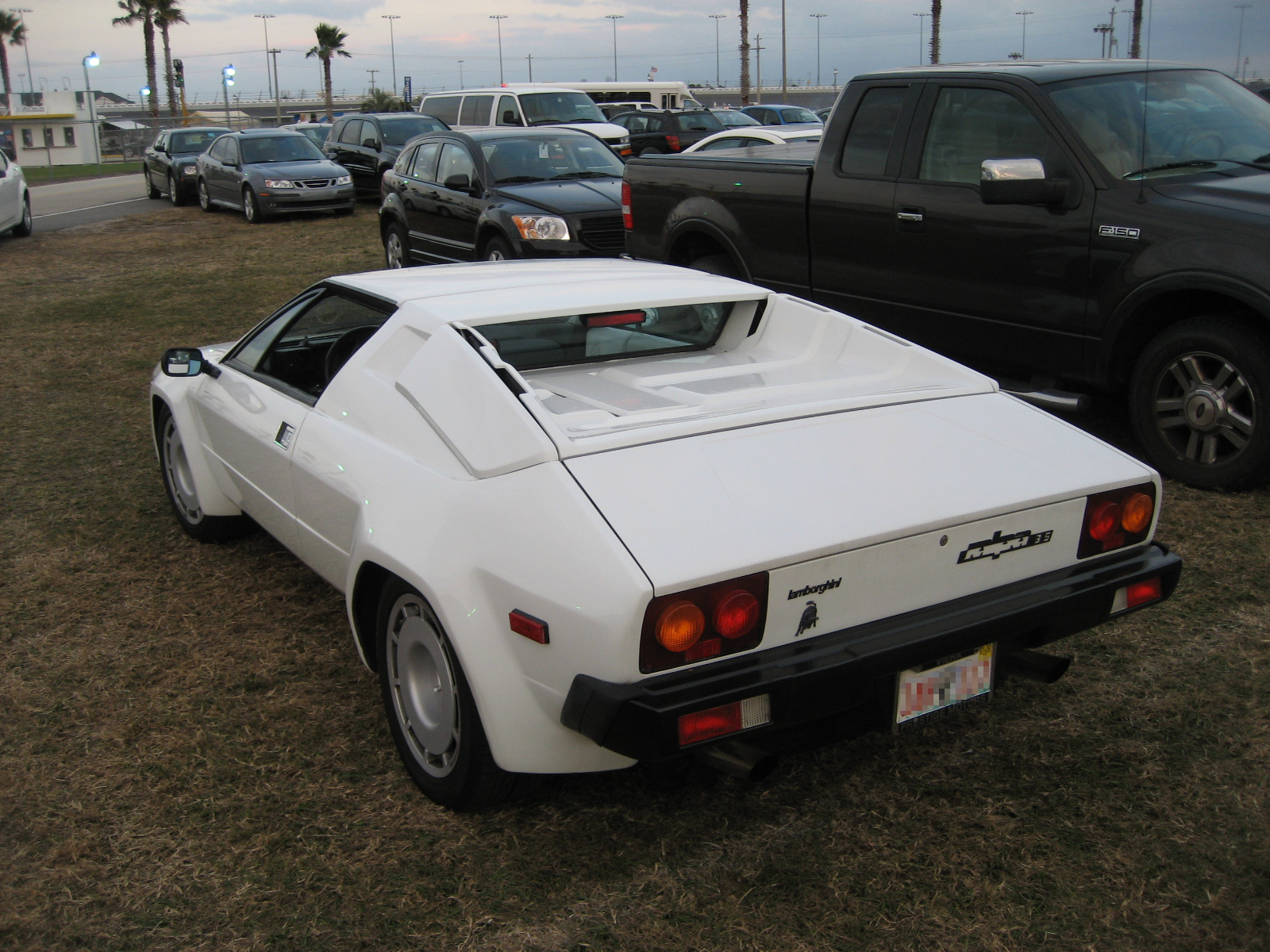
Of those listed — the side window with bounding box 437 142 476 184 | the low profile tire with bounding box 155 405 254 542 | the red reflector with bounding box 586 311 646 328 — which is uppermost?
the side window with bounding box 437 142 476 184

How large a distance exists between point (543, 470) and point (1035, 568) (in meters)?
1.29

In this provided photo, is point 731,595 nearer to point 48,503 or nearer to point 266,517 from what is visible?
point 266,517

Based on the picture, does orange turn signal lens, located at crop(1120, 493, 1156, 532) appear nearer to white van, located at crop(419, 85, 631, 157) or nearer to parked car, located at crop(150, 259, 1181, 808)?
parked car, located at crop(150, 259, 1181, 808)

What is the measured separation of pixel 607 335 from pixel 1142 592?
6.13 feet

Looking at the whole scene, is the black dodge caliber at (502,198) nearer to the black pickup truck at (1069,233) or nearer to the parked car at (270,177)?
Result: the black pickup truck at (1069,233)

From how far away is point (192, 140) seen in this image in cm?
2395

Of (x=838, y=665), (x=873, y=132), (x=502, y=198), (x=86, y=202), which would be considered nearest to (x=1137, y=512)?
(x=838, y=665)

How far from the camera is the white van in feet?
59.5

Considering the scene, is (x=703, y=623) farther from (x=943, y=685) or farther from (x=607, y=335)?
(x=607, y=335)

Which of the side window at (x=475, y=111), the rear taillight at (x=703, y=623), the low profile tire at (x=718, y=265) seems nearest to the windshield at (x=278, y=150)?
the side window at (x=475, y=111)

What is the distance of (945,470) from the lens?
287 centimetres

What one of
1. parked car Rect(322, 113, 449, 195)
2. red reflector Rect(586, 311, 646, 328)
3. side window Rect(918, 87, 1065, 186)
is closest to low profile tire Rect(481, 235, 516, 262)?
side window Rect(918, 87, 1065, 186)

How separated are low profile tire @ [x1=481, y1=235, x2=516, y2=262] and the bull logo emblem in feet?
24.7

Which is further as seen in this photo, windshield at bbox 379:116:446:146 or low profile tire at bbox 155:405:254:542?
windshield at bbox 379:116:446:146
